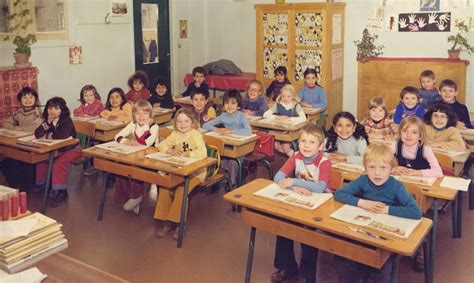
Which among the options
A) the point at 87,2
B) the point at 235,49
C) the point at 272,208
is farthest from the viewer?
the point at 235,49

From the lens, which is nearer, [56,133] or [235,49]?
[56,133]

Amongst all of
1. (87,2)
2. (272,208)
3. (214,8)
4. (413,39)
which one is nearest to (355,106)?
(413,39)

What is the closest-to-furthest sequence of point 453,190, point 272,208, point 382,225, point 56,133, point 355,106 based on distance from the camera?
point 382,225 < point 272,208 < point 453,190 < point 56,133 < point 355,106

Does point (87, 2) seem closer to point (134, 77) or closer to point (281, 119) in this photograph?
point (134, 77)

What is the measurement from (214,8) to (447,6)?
4.09m

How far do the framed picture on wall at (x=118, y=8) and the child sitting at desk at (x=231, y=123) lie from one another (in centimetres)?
359

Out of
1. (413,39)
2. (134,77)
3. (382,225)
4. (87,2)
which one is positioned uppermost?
(87,2)

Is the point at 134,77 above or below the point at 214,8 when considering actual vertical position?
below

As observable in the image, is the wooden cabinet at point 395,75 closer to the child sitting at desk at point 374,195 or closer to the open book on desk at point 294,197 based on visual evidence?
the child sitting at desk at point 374,195

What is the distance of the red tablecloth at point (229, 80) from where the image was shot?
28.6ft

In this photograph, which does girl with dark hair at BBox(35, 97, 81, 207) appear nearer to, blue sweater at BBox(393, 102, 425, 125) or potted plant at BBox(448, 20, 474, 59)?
blue sweater at BBox(393, 102, 425, 125)

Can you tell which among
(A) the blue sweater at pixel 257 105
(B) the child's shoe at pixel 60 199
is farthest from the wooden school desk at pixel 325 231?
(A) the blue sweater at pixel 257 105

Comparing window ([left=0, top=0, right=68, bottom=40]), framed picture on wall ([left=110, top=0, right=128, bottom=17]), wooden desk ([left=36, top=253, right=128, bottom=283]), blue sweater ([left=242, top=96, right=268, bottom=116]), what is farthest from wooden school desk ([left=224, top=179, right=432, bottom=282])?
framed picture on wall ([left=110, top=0, right=128, bottom=17])

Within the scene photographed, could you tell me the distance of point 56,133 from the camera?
16.4ft
